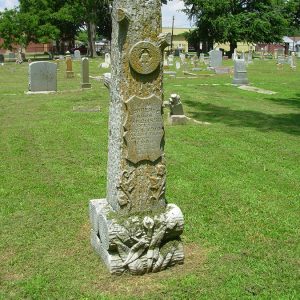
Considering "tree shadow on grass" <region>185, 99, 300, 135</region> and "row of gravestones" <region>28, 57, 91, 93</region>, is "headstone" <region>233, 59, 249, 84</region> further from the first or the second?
"row of gravestones" <region>28, 57, 91, 93</region>

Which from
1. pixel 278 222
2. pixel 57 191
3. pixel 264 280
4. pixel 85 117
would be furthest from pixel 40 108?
pixel 264 280

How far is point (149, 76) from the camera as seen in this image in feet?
14.8

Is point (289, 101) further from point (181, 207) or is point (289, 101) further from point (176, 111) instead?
point (181, 207)

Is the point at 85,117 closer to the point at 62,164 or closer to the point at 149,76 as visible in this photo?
the point at 62,164

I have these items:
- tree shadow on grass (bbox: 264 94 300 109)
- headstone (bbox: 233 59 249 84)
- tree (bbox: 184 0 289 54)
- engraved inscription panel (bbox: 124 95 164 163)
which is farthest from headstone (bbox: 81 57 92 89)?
tree (bbox: 184 0 289 54)

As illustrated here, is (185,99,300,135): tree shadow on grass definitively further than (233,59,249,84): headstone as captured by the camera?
No

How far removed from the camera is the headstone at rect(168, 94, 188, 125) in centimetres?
1245

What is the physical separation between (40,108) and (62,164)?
7549 mm

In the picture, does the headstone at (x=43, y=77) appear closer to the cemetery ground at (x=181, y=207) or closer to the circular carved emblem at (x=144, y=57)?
the cemetery ground at (x=181, y=207)

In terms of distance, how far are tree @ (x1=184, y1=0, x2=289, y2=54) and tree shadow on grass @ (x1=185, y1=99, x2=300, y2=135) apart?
41135 millimetres

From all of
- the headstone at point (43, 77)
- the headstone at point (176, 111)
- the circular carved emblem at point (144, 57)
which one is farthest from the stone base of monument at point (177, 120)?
the headstone at point (43, 77)

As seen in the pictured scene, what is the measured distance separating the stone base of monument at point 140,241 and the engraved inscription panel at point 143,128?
0.58m

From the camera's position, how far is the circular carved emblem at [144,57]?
4363mm

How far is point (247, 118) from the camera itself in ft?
45.7
